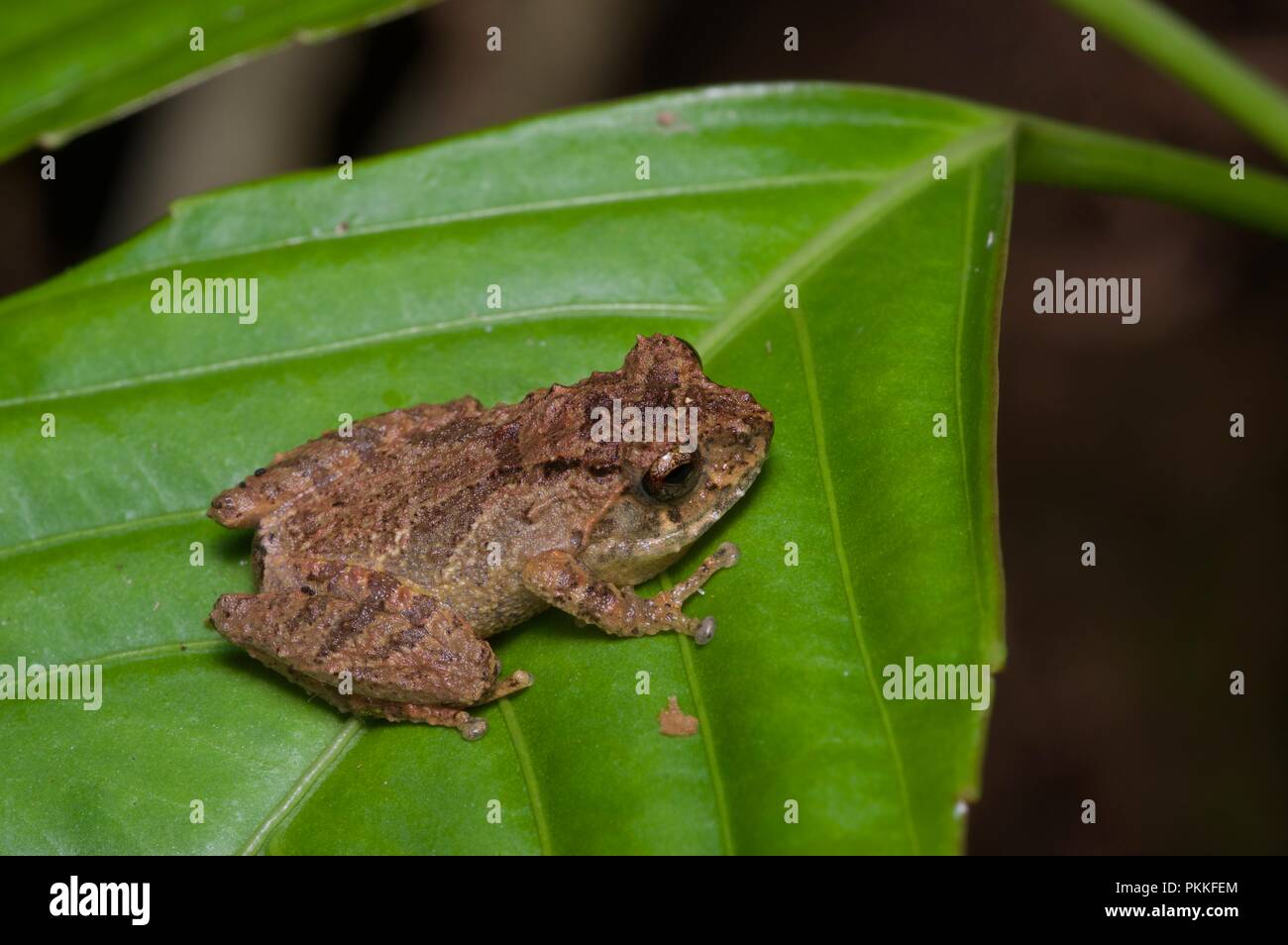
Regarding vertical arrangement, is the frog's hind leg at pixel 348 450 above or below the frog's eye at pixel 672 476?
above

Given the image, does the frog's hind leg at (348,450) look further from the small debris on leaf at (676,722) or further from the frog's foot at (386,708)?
the small debris on leaf at (676,722)

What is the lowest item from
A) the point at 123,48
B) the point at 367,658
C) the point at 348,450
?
the point at 367,658

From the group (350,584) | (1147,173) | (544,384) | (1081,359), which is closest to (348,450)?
(350,584)

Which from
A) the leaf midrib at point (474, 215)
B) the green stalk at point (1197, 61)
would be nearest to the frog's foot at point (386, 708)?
the leaf midrib at point (474, 215)

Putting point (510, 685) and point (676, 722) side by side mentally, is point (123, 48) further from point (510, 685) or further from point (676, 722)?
point (676, 722)

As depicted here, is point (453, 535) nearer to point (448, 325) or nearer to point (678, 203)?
point (448, 325)

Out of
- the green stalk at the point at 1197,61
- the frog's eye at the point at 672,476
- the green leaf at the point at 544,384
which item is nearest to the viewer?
the green leaf at the point at 544,384

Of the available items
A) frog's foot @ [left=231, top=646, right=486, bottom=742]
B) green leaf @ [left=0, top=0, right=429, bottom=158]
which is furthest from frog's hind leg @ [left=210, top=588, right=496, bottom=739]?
green leaf @ [left=0, top=0, right=429, bottom=158]
